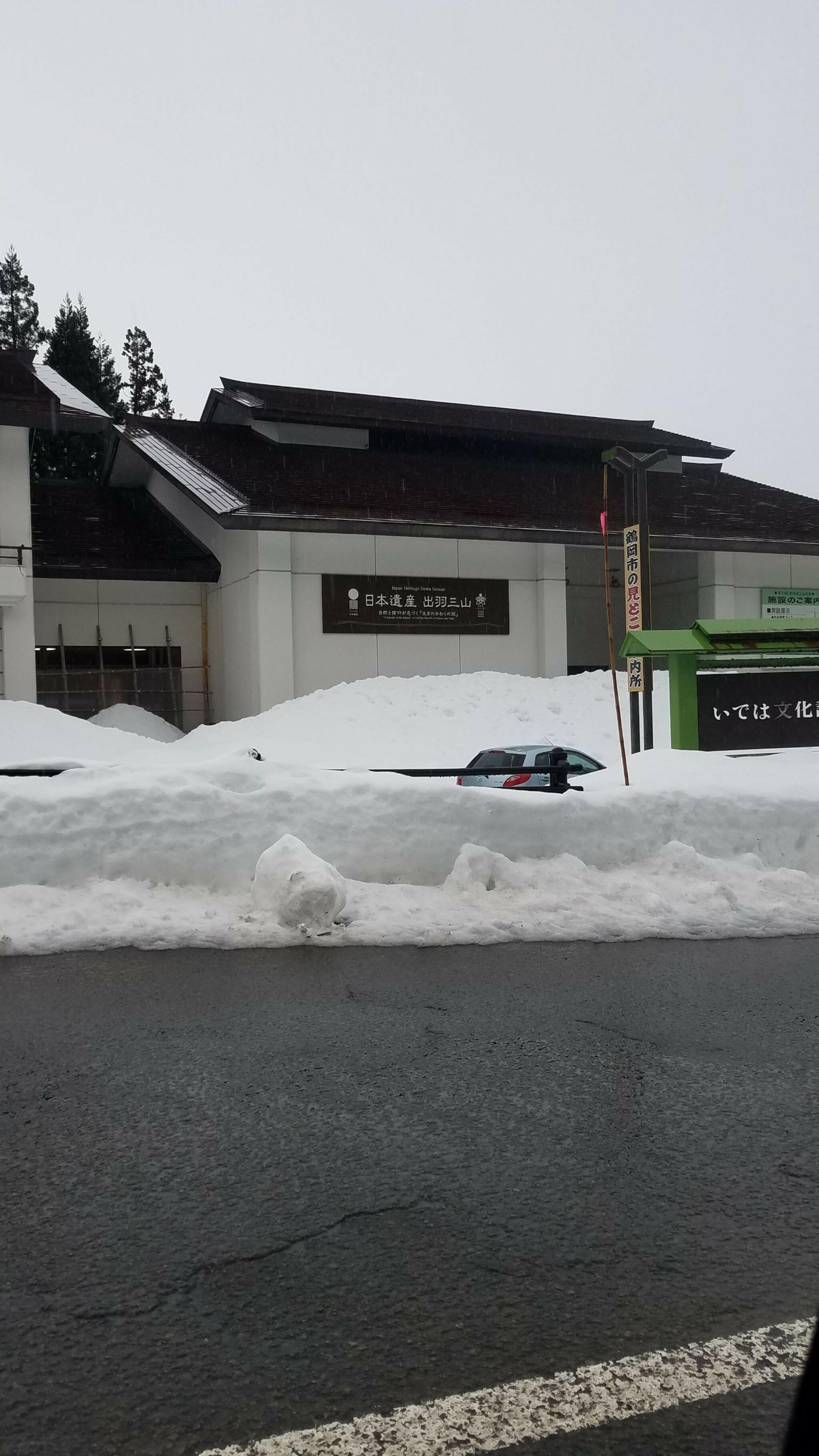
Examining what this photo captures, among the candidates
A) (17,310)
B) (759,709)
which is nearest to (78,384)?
(17,310)

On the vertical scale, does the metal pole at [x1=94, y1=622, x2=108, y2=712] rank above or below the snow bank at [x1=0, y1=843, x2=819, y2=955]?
above

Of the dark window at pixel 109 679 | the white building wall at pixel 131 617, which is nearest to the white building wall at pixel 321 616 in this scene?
the white building wall at pixel 131 617

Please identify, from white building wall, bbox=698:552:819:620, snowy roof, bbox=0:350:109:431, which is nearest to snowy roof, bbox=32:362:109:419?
snowy roof, bbox=0:350:109:431

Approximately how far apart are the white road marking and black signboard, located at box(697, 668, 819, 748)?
9.66m

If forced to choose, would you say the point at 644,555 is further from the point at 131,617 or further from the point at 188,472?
the point at 131,617

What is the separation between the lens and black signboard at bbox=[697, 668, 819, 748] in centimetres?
1186

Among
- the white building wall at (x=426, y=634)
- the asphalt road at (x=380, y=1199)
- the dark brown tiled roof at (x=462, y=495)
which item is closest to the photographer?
the asphalt road at (x=380, y=1199)

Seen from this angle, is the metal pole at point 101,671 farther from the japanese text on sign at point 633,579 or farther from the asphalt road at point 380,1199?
the asphalt road at point 380,1199

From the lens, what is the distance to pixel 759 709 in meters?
12.0

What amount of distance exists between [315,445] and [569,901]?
2594 centimetres

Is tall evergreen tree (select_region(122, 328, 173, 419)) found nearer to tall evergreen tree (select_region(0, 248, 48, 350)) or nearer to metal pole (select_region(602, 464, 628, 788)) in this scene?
tall evergreen tree (select_region(0, 248, 48, 350))

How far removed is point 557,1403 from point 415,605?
85.3 feet

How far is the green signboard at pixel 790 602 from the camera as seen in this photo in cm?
3191

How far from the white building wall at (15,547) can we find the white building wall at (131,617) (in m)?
1.93
